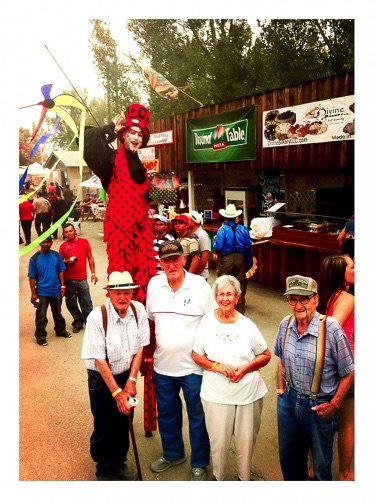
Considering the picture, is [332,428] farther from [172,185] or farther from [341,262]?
[172,185]

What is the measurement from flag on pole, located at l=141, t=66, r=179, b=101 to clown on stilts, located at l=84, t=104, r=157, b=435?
4.67 ft

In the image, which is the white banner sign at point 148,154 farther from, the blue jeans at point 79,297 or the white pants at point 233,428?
the white pants at point 233,428

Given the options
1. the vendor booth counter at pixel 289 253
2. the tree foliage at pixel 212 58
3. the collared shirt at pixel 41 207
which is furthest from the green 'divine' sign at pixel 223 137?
the collared shirt at pixel 41 207

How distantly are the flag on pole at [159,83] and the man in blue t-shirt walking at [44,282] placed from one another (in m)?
2.02

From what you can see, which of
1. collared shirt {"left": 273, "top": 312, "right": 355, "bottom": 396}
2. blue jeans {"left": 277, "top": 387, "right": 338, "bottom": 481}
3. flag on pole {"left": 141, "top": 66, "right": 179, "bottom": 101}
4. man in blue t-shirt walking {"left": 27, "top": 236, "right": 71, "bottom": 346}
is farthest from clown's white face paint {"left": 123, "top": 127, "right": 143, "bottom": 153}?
man in blue t-shirt walking {"left": 27, "top": 236, "right": 71, "bottom": 346}

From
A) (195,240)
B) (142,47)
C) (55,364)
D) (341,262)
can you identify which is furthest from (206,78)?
(341,262)

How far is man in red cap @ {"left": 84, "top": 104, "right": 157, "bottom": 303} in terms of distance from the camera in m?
3.20

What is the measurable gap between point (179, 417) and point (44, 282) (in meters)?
2.75

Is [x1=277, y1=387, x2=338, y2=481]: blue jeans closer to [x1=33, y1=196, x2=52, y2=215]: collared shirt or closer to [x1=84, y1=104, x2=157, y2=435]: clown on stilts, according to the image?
[x1=84, y1=104, x2=157, y2=435]: clown on stilts

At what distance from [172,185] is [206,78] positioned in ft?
11.0

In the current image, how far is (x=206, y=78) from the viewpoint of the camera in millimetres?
11883

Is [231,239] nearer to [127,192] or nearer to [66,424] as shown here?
[127,192]

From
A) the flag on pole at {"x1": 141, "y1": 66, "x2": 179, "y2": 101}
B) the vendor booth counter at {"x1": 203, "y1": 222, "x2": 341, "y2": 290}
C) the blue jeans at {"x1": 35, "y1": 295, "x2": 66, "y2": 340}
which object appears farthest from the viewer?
the vendor booth counter at {"x1": 203, "y1": 222, "x2": 341, "y2": 290}

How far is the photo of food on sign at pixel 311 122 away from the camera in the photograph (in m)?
5.68
